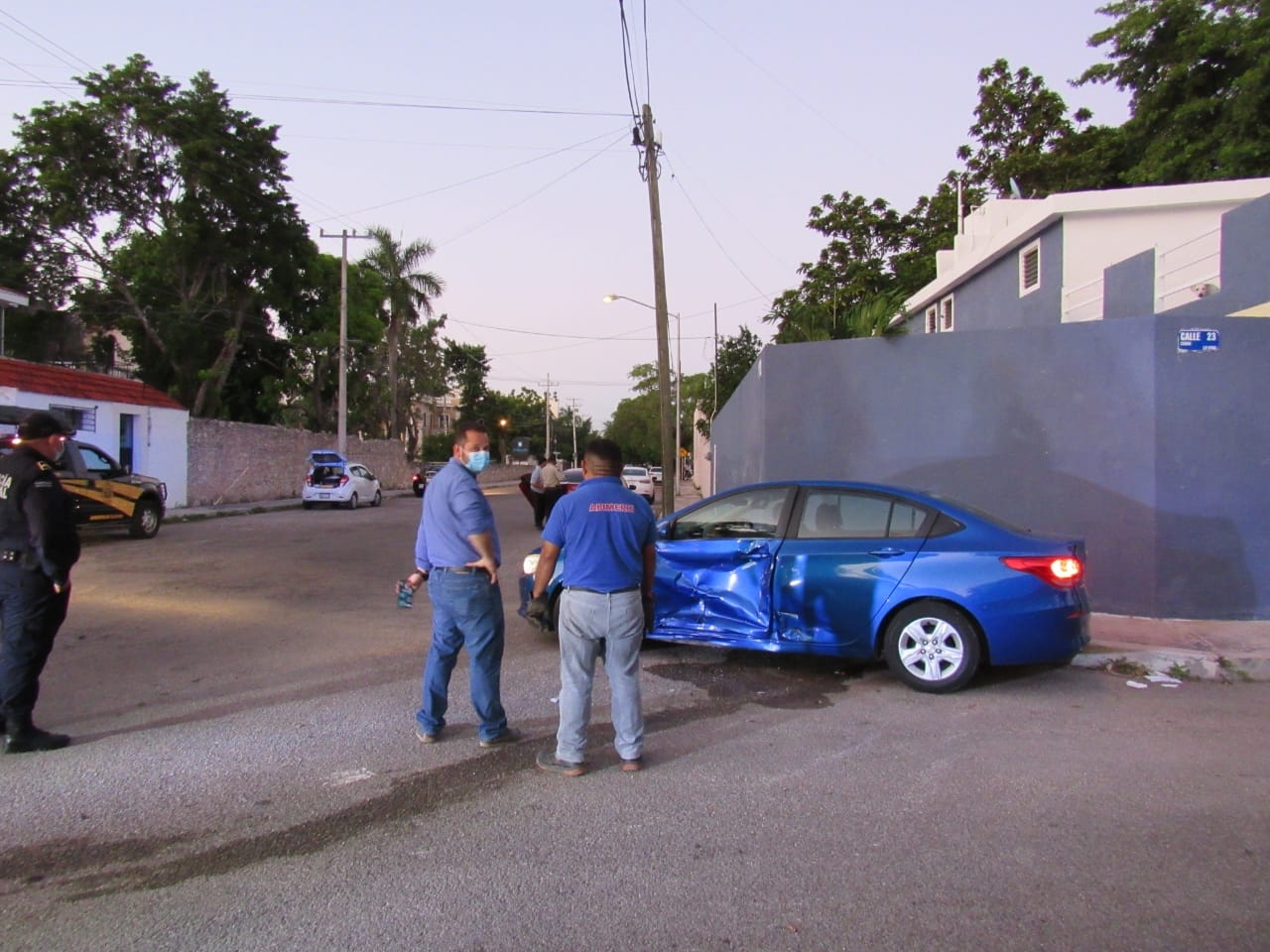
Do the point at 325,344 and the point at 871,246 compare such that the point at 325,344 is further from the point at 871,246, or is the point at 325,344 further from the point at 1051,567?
the point at 1051,567

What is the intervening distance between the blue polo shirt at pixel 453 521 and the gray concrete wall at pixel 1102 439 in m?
6.98

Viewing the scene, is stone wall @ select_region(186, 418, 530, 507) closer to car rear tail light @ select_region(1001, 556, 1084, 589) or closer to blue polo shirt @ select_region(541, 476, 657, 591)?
blue polo shirt @ select_region(541, 476, 657, 591)

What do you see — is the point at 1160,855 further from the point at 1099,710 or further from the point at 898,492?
the point at 898,492

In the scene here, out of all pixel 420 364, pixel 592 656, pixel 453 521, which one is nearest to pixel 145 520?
pixel 453 521

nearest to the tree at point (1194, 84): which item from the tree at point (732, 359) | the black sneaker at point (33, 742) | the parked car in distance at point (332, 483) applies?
the tree at point (732, 359)

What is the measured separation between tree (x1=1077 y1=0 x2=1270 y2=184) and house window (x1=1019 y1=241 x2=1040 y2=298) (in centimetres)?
888

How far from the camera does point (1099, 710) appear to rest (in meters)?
6.14

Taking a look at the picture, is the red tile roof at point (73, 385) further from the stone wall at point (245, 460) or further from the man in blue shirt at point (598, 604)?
the man in blue shirt at point (598, 604)

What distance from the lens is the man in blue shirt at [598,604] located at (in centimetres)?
470

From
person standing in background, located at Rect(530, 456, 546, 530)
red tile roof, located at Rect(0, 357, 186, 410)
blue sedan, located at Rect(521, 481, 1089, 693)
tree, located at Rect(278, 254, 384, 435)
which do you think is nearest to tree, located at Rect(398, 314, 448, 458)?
tree, located at Rect(278, 254, 384, 435)

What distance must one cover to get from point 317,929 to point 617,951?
1.04 metres

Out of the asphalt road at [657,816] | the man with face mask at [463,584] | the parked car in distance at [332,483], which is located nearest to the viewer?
the asphalt road at [657,816]

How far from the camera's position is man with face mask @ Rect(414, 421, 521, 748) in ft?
16.1

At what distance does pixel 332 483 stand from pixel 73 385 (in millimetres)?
8389
